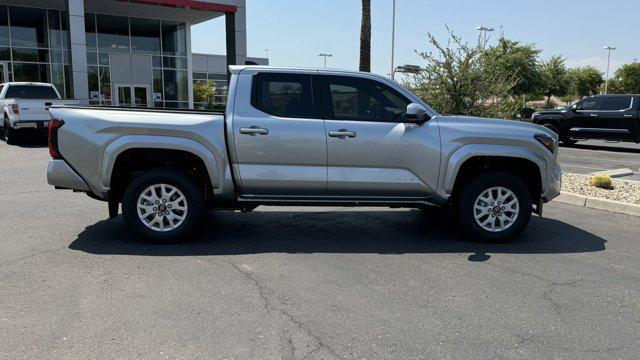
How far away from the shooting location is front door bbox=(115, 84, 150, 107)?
3084 centimetres

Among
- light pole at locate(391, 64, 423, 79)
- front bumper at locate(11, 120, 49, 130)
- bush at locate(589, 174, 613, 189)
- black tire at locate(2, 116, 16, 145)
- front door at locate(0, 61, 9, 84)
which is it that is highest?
front door at locate(0, 61, 9, 84)

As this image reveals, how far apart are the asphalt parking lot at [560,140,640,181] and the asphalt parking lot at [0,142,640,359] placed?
6.98 metres

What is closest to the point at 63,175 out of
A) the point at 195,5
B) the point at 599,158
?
the point at 599,158

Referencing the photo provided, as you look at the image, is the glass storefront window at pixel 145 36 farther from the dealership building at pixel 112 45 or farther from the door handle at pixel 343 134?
the door handle at pixel 343 134

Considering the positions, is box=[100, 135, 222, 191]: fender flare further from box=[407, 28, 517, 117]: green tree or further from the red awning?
the red awning

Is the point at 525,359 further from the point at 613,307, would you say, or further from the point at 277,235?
the point at 277,235

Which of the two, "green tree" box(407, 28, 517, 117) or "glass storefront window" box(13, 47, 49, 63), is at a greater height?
"glass storefront window" box(13, 47, 49, 63)

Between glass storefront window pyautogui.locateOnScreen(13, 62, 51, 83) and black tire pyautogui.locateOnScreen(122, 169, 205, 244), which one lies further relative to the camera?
glass storefront window pyautogui.locateOnScreen(13, 62, 51, 83)

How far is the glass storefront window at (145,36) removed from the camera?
31.1 meters

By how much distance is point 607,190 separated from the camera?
9383 millimetres

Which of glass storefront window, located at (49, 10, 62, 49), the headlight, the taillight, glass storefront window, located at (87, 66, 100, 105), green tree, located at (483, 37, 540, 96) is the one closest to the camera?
the taillight

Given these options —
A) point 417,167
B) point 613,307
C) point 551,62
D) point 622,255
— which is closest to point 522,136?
point 417,167

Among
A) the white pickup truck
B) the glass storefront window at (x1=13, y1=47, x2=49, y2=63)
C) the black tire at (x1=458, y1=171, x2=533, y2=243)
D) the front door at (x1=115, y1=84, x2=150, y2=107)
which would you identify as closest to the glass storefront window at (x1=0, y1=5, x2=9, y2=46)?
the glass storefront window at (x1=13, y1=47, x2=49, y2=63)

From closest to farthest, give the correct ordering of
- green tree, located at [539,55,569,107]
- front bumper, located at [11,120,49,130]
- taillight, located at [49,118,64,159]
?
taillight, located at [49,118,64,159] < front bumper, located at [11,120,49,130] < green tree, located at [539,55,569,107]
